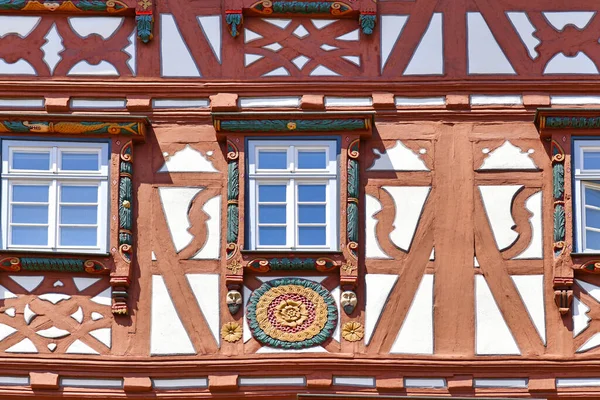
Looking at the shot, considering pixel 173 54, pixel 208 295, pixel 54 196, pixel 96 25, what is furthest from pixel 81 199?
pixel 96 25

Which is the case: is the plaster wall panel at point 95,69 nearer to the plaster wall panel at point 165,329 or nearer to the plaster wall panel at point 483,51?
the plaster wall panel at point 165,329

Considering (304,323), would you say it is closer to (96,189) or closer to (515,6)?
(96,189)

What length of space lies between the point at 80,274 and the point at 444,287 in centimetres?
358

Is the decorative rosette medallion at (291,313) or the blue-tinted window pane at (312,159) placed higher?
the blue-tinted window pane at (312,159)

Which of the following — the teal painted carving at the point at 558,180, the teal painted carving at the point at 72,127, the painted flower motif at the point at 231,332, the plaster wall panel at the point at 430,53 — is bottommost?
the painted flower motif at the point at 231,332

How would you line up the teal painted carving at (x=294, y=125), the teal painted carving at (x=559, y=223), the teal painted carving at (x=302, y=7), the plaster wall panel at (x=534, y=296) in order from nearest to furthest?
the plaster wall panel at (x=534, y=296)
the teal painted carving at (x=559, y=223)
the teal painted carving at (x=294, y=125)
the teal painted carving at (x=302, y=7)

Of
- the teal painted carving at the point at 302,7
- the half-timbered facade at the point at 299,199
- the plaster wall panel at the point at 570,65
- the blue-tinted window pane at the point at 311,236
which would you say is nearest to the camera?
the half-timbered facade at the point at 299,199

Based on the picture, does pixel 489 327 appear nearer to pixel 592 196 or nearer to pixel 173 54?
pixel 592 196

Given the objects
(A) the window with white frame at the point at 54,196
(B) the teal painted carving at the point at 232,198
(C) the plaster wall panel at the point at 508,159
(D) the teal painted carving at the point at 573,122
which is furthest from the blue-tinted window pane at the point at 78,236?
(D) the teal painted carving at the point at 573,122

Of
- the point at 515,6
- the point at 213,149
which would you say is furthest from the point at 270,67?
the point at 515,6

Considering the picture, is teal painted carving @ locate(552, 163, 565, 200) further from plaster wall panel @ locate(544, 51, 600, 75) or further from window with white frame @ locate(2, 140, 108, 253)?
window with white frame @ locate(2, 140, 108, 253)

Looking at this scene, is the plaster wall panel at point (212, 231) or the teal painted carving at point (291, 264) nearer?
the teal painted carving at point (291, 264)

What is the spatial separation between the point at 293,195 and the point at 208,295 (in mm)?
1315

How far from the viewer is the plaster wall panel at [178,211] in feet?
71.7
